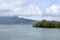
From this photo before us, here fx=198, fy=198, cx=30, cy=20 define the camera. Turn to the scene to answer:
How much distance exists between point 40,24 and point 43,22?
1.88 metres

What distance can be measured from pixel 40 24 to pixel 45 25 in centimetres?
316

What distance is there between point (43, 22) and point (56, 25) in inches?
341

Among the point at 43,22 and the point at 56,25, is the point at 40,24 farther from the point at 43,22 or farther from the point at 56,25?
the point at 56,25

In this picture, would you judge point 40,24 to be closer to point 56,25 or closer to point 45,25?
point 45,25

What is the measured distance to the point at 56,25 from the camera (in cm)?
9688

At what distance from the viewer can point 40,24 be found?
10294cm

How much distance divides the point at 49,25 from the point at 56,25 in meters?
4.50

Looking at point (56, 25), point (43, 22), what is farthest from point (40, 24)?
point (56, 25)

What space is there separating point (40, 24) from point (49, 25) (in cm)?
525

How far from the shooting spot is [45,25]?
10100cm

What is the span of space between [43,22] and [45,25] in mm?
2657

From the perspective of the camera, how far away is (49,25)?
328ft
